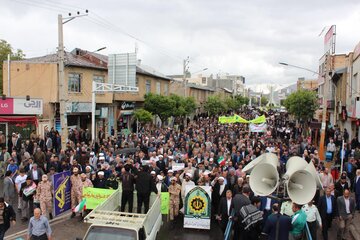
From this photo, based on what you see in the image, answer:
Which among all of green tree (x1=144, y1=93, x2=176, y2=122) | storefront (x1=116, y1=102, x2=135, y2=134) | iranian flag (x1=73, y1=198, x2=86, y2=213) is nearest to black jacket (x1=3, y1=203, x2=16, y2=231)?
iranian flag (x1=73, y1=198, x2=86, y2=213)

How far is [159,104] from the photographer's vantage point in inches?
1421

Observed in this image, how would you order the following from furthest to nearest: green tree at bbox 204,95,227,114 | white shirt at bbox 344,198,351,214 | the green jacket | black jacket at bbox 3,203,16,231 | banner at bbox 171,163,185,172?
1. green tree at bbox 204,95,227,114
2. banner at bbox 171,163,185,172
3. white shirt at bbox 344,198,351,214
4. black jacket at bbox 3,203,16,231
5. the green jacket

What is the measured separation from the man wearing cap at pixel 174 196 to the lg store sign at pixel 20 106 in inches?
645

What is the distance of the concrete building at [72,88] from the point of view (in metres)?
26.9

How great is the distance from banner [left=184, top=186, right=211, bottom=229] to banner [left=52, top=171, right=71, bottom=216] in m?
4.01

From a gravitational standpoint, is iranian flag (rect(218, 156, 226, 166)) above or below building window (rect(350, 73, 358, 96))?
below

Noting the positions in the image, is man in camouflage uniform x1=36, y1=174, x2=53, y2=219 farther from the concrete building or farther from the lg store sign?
the concrete building

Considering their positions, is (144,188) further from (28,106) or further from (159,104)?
(159,104)

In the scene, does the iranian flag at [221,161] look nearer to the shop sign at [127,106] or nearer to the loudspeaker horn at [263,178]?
the loudspeaker horn at [263,178]

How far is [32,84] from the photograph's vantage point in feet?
89.6

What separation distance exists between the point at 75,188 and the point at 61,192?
0.44 meters

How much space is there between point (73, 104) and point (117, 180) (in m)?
17.1

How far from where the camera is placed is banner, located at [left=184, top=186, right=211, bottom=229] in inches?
420

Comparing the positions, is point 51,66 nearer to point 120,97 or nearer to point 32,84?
point 32,84
